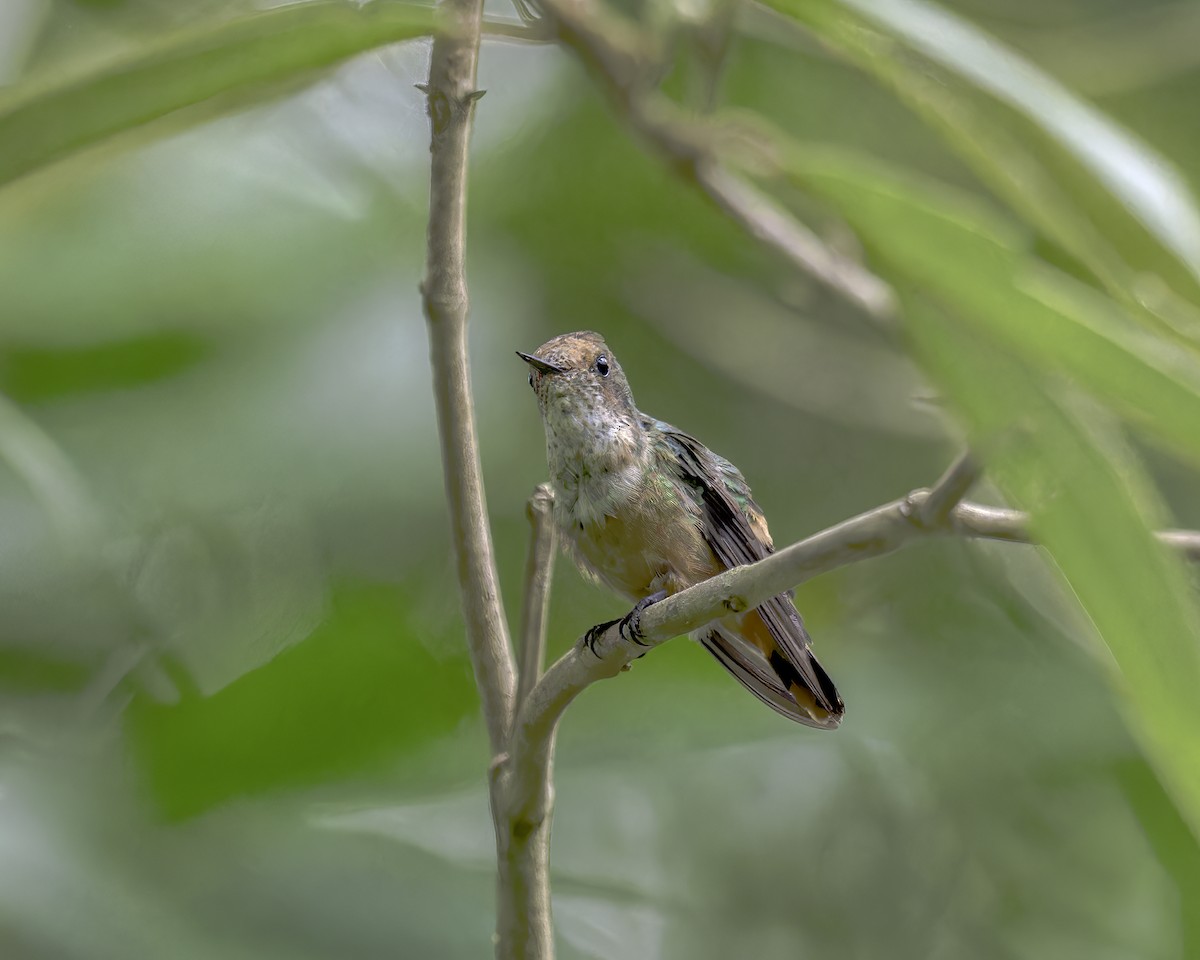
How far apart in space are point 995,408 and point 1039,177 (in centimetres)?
46

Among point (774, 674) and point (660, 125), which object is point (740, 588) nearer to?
point (774, 674)

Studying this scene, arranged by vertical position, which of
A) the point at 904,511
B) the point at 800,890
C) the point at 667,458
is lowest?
the point at 800,890

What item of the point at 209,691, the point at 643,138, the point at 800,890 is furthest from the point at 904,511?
the point at 800,890

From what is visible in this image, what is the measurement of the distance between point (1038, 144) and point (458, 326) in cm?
48

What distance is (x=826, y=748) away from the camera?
2572 millimetres

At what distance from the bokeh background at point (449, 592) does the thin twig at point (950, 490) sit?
50.3 inches

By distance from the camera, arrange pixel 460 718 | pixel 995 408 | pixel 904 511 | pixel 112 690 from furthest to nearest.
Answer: pixel 460 718, pixel 112 690, pixel 904 511, pixel 995 408

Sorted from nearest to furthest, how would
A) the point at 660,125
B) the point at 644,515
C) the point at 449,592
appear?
1. the point at 644,515
2. the point at 660,125
3. the point at 449,592

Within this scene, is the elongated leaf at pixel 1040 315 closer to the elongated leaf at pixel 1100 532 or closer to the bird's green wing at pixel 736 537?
the elongated leaf at pixel 1100 532

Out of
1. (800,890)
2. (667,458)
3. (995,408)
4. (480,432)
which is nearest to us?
(995,408)

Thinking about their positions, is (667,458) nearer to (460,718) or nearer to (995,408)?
(460,718)

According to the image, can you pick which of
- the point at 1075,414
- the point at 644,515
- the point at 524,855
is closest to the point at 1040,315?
the point at 1075,414

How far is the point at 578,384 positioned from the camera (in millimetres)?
1680

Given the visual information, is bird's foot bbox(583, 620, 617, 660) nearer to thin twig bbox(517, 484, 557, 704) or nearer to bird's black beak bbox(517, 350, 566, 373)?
thin twig bbox(517, 484, 557, 704)
